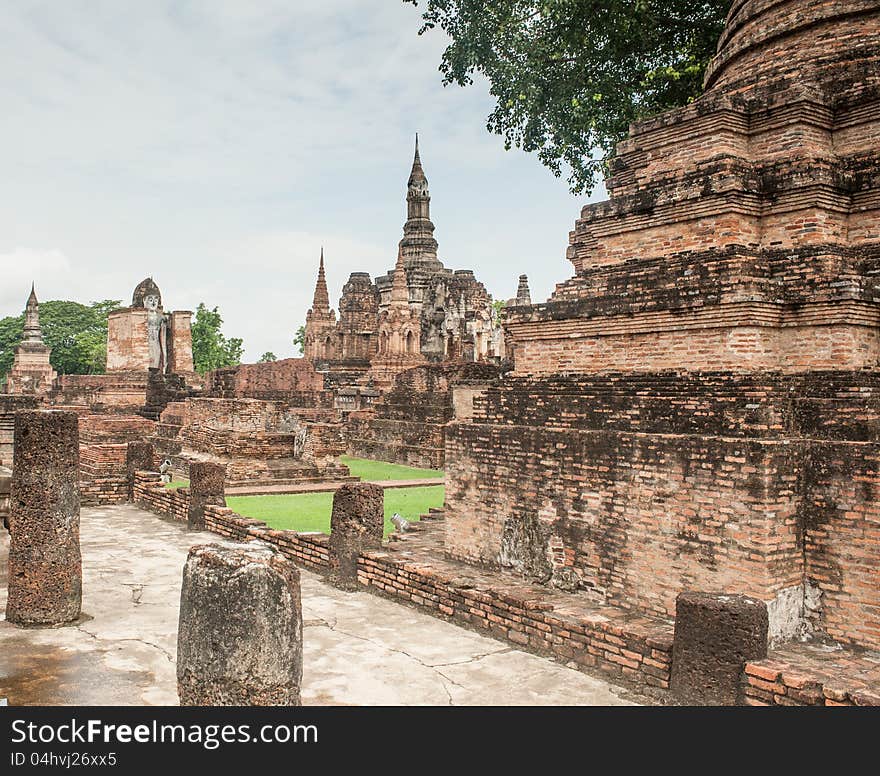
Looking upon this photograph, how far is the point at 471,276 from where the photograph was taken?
1742 inches

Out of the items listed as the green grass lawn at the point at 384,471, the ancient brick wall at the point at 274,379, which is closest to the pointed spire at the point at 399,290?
the ancient brick wall at the point at 274,379

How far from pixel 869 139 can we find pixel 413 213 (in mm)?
40735

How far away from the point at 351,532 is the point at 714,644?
4524mm

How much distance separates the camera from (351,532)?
9.11 metres

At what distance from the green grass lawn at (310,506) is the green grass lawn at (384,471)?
2685 millimetres

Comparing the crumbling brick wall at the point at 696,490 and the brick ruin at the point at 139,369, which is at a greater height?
the brick ruin at the point at 139,369

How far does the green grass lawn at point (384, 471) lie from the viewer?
64.4ft

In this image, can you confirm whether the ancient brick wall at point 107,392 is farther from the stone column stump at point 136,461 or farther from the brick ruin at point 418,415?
the stone column stump at point 136,461

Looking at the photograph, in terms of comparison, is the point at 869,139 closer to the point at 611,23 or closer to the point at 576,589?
the point at 576,589

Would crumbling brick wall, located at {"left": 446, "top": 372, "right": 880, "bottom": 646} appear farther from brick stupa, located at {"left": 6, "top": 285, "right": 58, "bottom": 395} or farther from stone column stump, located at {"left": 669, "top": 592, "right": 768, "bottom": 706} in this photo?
brick stupa, located at {"left": 6, "top": 285, "right": 58, "bottom": 395}

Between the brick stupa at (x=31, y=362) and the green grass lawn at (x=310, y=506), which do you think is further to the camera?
the brick stupa at (x=31, y=362)

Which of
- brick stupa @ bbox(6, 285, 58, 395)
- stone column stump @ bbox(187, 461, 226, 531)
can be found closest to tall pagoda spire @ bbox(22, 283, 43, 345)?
brick stupa @ bbox(6, 285, 58, 395)

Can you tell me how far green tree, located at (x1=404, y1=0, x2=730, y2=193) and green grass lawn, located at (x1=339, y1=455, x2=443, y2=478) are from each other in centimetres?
755

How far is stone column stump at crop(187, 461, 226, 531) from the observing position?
40.6 ft
